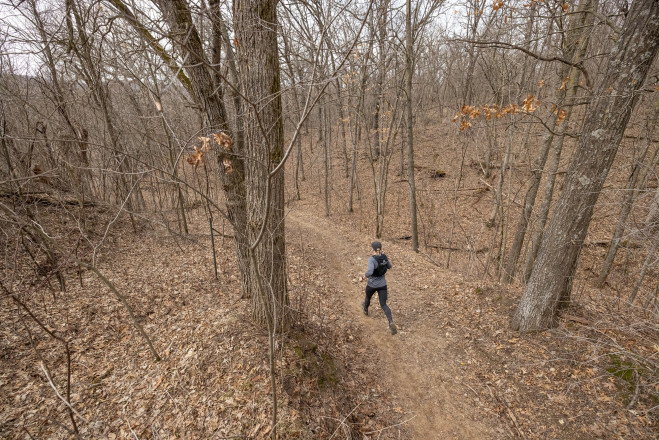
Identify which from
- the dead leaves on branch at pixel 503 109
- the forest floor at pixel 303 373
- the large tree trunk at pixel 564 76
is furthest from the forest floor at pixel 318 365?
the large tree trunk at pixel 564 76

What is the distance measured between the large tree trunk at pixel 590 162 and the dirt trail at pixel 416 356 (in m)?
1.63

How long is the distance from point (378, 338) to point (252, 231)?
3713 millimetres

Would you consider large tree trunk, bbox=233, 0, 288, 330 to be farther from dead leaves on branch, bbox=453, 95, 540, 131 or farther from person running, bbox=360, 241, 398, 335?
dead leaves on branch, bbox=453, 95, 540, 131

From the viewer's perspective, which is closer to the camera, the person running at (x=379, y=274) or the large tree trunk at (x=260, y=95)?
the large tree trunk at (x=260, y=95)

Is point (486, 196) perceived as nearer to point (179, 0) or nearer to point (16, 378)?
point (179, 0)

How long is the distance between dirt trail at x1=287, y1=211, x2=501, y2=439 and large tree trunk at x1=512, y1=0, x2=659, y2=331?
163 cm

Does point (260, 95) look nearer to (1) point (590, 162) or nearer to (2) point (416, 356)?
(1) point (590, 162)

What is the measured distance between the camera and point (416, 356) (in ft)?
17.1

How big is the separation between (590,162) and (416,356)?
4.23m

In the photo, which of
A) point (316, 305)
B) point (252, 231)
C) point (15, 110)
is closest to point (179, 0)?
point (252, 231)

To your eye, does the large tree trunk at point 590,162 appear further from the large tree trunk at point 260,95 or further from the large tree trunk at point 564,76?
the large tree trunk at point 260,95

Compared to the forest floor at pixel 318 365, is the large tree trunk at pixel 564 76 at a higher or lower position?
higher

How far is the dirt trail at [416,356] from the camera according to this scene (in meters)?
4.05

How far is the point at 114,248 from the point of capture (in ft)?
26.5
